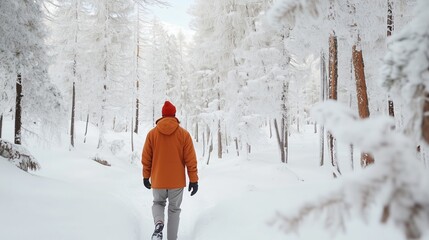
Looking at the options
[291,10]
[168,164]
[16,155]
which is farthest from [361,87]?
[16,155]

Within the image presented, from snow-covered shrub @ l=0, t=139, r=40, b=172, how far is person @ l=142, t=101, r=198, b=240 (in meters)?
3.71

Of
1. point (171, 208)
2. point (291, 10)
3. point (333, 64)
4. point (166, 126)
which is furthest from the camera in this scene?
point (333, 64)

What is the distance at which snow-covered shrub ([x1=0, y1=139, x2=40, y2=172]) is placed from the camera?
6293 millimetres

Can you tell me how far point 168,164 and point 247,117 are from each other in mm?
10540

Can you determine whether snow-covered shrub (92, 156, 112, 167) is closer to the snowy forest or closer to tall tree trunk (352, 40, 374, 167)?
the snowy forest

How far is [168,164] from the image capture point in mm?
4570

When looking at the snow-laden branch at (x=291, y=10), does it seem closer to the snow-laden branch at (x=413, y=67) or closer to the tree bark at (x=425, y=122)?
the snow-laden branch at (x=413, y=67)

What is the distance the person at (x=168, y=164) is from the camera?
180 inches

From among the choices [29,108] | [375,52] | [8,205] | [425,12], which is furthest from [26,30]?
[375,52]

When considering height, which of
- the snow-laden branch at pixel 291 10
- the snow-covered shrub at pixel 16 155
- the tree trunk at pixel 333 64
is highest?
the tree trunk at pixel 333 64

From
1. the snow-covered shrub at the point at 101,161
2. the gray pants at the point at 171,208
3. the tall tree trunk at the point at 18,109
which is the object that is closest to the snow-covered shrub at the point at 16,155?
the tall tree trunk at the point at 18,109

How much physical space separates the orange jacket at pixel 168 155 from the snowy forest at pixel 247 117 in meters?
1.09

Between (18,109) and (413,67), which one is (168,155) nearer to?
(413,67)

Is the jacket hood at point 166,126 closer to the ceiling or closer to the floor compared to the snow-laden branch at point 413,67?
closer to the floor
